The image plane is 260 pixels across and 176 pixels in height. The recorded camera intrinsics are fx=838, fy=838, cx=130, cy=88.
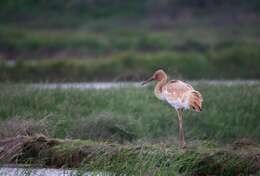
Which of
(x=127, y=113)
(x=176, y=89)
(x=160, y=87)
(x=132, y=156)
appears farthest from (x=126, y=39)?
(x=132, y=156)

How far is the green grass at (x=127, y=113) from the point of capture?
12406 millimetres

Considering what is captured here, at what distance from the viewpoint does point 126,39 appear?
27.8 m

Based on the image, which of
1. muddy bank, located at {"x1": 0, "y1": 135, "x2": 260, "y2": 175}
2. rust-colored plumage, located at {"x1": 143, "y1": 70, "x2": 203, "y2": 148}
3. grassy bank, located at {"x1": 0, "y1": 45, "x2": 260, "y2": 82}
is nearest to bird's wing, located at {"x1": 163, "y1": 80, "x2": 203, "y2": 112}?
rust-colored plumage, located at {"x1": 143, "y1": 70, "x2": 203, "y2": 148}

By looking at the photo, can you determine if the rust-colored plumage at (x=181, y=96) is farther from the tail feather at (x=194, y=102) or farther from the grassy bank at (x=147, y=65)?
the grassy bank at (x=147, y=65)

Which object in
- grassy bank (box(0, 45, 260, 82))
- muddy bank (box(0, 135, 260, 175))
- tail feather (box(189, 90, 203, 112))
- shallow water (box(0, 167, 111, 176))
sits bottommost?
shallow water (box(0, 167, 111, 176))

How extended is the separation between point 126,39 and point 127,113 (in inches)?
575

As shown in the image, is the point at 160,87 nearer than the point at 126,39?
Yes

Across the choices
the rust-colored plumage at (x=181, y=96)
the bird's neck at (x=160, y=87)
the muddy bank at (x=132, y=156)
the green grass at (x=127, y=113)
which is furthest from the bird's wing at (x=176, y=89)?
the green grass at (x=127, y=113)

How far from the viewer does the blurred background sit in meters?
22.9

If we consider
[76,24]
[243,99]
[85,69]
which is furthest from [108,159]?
[76,24]

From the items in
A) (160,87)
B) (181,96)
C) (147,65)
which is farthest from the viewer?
(147,65)

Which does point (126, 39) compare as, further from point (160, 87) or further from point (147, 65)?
point (160, 87)

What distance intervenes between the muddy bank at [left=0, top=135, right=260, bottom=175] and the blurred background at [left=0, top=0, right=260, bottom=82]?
591cm

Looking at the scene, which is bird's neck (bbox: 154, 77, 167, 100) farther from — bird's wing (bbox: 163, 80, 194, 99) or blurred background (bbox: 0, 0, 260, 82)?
blurred background (bbox: 0, 0, 260, 82)
